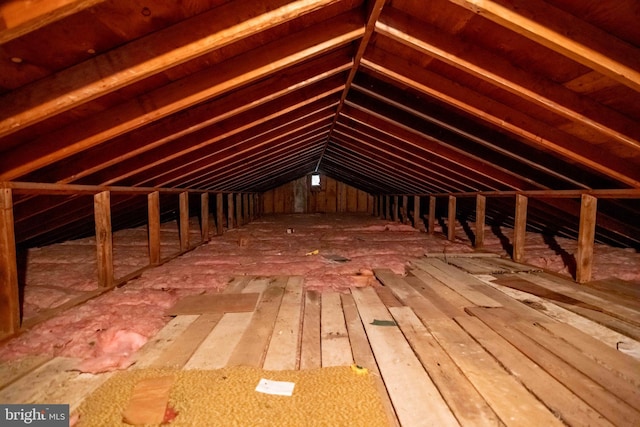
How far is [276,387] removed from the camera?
4.89ft

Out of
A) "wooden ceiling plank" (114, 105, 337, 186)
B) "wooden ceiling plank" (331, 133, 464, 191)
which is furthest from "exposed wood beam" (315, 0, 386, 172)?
"wooden ceiling plank" (331, 133, 464, 191)

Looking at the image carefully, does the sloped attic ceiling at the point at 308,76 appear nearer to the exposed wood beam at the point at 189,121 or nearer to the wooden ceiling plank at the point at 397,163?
the exposed wood beam at the point at 189,121

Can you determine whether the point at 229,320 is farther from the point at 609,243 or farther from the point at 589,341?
the point at 609,243

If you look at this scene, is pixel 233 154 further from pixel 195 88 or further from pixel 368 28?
pixel 368 28

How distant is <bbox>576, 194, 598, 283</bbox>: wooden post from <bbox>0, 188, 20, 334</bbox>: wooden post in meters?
4.79

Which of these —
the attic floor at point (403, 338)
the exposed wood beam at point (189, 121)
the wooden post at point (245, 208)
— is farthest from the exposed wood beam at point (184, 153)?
the wooden post at point (245, 208)

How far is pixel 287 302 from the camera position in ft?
8.84

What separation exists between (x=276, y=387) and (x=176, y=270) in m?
2.69

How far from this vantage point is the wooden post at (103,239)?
9.99 feet

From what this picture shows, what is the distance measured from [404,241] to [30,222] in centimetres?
549

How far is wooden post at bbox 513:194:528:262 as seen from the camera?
418 centimetres

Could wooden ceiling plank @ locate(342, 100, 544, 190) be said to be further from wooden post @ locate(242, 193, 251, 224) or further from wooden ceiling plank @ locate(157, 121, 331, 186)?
wooden post @ locate(242, 193, 251, 224)

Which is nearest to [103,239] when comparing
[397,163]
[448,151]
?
[448,151]

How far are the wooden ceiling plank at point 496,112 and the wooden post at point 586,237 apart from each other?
1.69 feet
